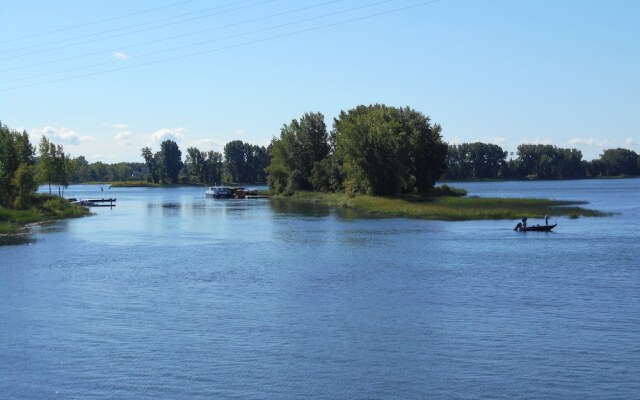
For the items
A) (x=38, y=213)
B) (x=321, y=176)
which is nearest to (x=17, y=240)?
(x=38, y=213)

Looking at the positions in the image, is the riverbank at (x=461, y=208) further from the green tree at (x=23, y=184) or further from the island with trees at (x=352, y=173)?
the green tree at (x=23, y=184)

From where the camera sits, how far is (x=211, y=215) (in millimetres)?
111625

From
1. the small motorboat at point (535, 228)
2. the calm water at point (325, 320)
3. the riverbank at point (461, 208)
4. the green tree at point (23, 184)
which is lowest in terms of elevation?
the calm water at point (325, 320)

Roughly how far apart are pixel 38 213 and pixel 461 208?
2104 inches

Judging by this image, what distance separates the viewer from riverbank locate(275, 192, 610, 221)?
90125 millimetres

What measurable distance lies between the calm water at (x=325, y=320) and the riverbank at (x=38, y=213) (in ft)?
56.9

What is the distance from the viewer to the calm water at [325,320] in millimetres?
25891

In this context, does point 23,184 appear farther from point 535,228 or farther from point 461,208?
point 535,228

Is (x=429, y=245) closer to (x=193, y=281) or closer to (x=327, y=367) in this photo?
(x=193, y=281)

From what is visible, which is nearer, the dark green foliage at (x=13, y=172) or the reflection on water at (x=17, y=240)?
the reflection on water at (x=17, y=240)

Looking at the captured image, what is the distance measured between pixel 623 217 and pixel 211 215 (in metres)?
56.8

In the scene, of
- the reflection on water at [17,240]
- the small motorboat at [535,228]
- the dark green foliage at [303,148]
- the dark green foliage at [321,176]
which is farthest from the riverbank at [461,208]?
the reflection on water at [17,240]

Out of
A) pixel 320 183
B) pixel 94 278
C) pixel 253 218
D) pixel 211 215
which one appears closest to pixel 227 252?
pixel 94 278

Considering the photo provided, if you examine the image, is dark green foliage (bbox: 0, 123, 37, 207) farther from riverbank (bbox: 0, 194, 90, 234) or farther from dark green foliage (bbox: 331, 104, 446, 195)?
dark green foliage (bbox: 331, 104, 446, 195)
